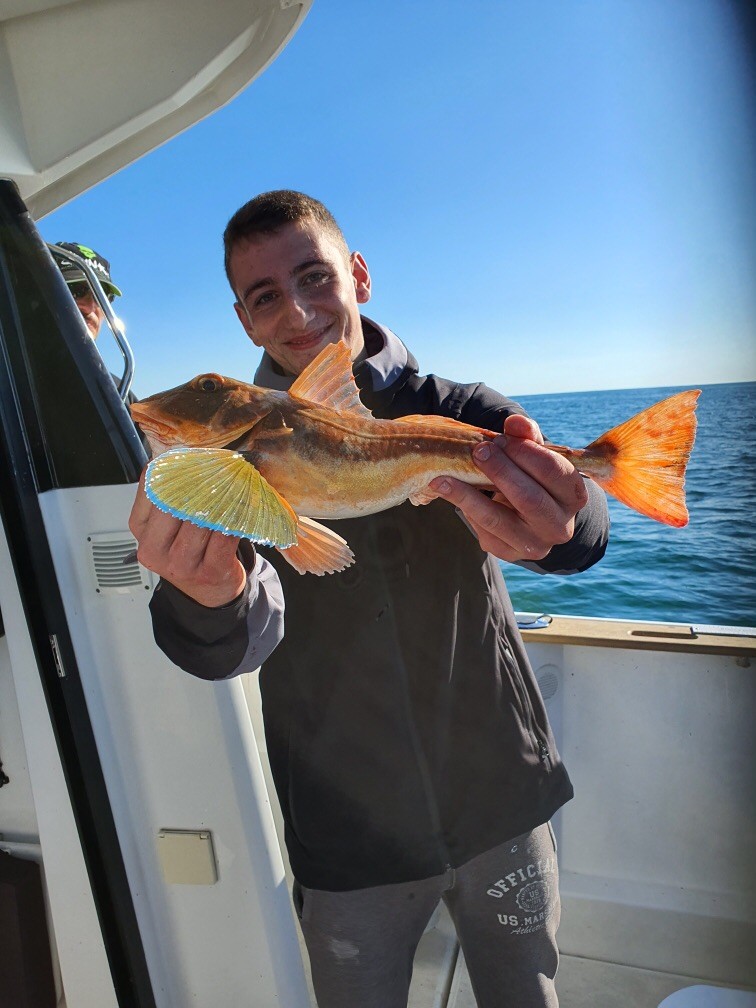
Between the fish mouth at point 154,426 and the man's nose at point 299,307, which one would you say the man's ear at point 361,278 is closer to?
the man's nose at point 299,307

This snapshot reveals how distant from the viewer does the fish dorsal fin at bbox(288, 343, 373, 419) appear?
148 cm

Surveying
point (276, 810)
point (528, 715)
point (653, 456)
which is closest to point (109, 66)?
point (653, 456)

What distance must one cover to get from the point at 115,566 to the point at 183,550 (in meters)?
0.80

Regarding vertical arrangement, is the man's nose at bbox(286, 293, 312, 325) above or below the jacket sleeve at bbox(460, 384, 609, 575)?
above

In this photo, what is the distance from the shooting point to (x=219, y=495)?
1159 millimetres

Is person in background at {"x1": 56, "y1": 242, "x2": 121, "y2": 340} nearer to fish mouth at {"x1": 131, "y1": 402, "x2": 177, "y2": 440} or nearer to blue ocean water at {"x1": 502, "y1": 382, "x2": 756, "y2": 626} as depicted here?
fish mouth at {"x1": 131, "y1": 402, "x2": 177, "y2": 440}

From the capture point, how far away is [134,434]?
6.93 ft

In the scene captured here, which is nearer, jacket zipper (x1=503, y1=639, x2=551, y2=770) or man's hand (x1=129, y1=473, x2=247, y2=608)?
man's hand (x1=129, y1=473, x2=247, y2=608)

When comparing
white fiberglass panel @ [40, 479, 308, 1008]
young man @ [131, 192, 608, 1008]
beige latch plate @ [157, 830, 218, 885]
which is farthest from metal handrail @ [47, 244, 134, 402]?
beige latch plate @ [157, 830, 218, 885]

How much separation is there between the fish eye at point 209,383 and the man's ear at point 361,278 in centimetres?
98

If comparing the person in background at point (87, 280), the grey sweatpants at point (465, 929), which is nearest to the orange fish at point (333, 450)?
the grey sweatpants at point (465, 929)

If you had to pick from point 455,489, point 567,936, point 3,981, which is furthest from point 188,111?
point 567,936

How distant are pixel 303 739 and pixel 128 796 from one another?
681 millimetres

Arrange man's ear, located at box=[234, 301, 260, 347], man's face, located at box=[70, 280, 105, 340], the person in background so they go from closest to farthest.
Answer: man's ear, located at box=[234, 301, 260, 347]
the person in background
man's face, located at box=[70, 280, 105, 340]
